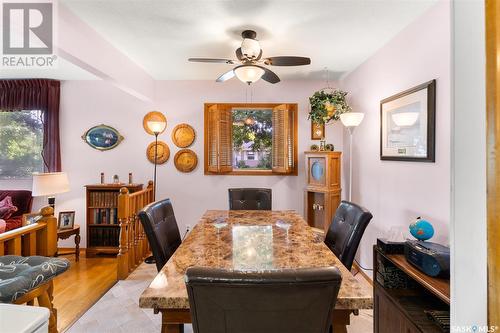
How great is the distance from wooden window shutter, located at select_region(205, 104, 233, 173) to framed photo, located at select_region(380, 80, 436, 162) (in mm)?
2065

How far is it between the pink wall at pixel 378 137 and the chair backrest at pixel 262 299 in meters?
1.51

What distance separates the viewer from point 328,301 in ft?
2.54

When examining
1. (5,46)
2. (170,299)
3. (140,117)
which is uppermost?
(5,46)

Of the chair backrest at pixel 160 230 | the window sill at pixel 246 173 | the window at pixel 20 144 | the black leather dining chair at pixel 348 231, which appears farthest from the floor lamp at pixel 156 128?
the black leather dining chair at pixel 348 231

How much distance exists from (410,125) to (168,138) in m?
3.17

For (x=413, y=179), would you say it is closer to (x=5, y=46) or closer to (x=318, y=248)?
(x=318, y=248)

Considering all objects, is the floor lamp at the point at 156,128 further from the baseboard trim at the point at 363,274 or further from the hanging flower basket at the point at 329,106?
the baseboard trim at the point at 363,274

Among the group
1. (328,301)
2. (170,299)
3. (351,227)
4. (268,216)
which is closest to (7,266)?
(170,299)

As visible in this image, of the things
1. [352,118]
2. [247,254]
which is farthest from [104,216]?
[352,118]

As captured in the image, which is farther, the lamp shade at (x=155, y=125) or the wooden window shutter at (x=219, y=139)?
the wooden window shutter at (x=219, y=139)

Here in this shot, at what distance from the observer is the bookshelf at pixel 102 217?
11.8 feet

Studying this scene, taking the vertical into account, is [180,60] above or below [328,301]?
above

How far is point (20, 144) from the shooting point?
3971mm

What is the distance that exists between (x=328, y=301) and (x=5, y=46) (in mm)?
3591
